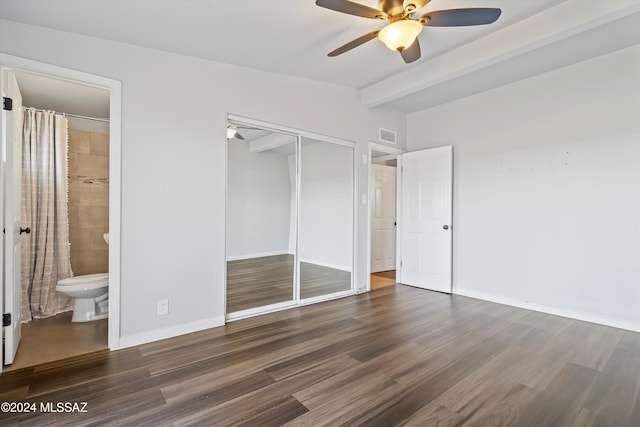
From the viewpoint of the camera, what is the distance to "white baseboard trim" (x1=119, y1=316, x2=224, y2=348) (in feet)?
8.25

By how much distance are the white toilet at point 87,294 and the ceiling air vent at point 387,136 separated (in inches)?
146

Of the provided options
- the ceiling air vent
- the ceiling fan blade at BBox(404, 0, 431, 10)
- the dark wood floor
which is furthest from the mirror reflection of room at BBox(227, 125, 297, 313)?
the ceiling fan blade at BBox(404, 0, 431, 10)

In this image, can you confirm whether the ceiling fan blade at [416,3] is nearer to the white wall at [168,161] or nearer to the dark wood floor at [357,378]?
the white wall at [168,161]

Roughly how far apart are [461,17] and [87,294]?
4049 mm

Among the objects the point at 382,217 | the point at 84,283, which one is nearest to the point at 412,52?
the point at 382,217

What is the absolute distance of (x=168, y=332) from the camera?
8.83ft

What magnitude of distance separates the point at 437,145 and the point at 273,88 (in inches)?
102

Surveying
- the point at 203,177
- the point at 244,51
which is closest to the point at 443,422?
the point at 203,177

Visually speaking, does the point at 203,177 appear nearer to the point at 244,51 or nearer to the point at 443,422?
the point at 244,51

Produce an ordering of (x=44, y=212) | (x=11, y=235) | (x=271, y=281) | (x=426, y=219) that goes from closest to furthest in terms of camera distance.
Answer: (x=11, y=235) < (x=44, y=212) < (x=271, y=281) < (x=426, y=219)

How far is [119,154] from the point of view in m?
2.47

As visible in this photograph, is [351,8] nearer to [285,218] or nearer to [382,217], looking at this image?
[285,218]

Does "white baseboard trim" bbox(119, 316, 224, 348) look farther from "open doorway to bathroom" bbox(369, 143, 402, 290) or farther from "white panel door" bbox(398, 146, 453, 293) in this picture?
"open doorway to bathroom" bbox(369, 143, 402, 290)

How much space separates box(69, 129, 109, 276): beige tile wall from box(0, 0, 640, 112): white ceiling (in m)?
2.00
